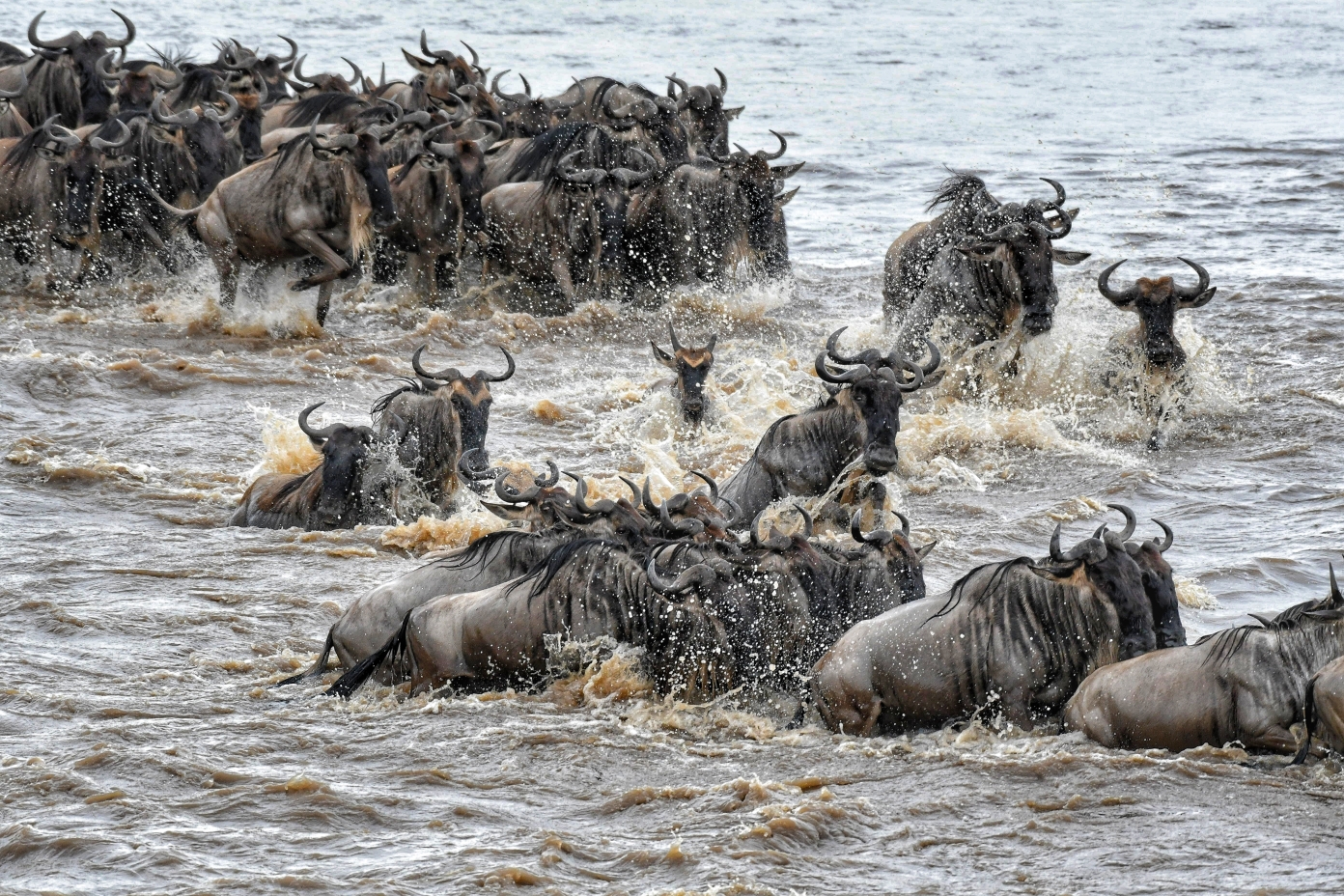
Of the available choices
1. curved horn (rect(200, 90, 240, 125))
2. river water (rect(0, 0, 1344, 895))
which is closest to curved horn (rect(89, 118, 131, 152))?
curved horn (rect(200, 90, 240, 125))

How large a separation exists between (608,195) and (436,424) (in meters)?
6.00

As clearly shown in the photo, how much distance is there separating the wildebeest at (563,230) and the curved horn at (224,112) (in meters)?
2.56

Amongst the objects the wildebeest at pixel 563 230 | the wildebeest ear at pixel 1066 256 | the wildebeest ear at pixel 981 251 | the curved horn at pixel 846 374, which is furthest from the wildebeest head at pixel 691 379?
the wildebeest at pixel 563 230

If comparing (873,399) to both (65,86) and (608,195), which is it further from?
(65,86)

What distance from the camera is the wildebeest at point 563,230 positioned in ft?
47.8

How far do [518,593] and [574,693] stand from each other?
1.45ft

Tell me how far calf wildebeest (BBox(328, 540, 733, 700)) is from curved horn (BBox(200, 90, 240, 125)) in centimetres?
973

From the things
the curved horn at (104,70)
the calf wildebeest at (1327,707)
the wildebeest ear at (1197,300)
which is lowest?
the calf wildebeest at (1327,707)

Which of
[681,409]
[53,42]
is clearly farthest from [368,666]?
[53,42]

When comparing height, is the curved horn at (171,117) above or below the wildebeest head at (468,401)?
above

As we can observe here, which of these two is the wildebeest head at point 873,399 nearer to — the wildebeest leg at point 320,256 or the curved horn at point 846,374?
the curved horn at point 846,374

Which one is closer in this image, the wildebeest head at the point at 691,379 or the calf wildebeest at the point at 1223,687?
the calf wildebeest at the point at 1223,687

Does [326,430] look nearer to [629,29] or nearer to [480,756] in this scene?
[480,756]

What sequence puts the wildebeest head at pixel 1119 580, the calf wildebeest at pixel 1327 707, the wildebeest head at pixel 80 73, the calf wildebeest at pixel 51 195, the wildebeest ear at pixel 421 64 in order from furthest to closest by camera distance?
1. the wildebeest ear at pixel 421 64
2. the wildebeest head at pixel 80 73
3. the calf wildebeest at pixel 51 195
4. the wildebeest head at pixel 1119 580
5. the calf wildebeest at pixel 1327 707
